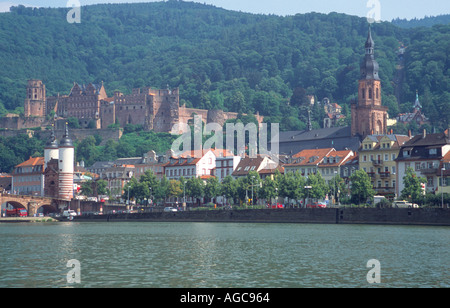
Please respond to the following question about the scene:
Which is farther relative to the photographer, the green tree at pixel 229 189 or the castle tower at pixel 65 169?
the castle tower at pixel 65 169

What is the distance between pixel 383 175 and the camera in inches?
4190

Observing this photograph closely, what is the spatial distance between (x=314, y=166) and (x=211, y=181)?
14984mm

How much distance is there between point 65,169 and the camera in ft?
435

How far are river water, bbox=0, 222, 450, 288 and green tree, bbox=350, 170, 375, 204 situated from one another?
21.3m

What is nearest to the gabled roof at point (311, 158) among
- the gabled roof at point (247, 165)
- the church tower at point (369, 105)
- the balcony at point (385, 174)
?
the gabled roof at point (247, 165)

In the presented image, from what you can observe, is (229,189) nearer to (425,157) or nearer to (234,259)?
(425,157)

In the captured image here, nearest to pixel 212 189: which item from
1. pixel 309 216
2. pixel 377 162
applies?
pixel 377 162

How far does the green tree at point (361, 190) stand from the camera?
317 feet

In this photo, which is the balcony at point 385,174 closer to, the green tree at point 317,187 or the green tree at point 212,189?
the green tree at point 317,187

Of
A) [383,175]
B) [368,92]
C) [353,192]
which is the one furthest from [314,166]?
[368,92]

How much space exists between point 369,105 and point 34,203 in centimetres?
7221

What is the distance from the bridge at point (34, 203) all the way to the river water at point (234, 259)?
45966 mm

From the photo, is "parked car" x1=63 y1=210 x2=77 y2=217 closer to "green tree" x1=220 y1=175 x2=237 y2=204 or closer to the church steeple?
"green tree" x1=220 y1=175 x2=237 y2=204
